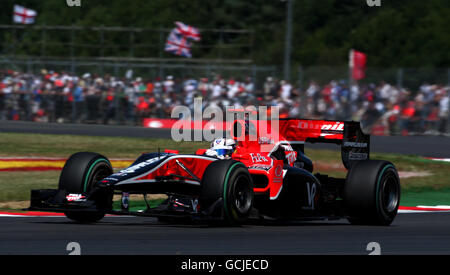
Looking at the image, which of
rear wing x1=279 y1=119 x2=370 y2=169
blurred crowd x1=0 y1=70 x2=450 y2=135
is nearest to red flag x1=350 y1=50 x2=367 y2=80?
blurred crowd x1=0 y1=70 x2=450 y2=135

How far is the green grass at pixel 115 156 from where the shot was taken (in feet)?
49.1

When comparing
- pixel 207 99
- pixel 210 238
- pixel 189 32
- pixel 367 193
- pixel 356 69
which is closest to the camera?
pixel 210 238

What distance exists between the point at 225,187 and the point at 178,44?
32687mm

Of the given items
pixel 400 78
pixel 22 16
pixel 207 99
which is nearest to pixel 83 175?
pixel 400 78

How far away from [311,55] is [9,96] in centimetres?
3622

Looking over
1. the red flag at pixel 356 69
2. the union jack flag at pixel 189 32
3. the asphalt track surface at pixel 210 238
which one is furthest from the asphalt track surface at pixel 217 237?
the union jack flag at pixel 189 32

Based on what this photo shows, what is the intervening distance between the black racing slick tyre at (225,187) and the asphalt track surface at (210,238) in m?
0.20

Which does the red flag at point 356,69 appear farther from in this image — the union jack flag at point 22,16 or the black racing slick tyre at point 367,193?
the union jack flag at point 22,16

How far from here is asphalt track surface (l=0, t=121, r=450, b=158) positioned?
78.5ft

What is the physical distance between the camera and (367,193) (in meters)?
10.5

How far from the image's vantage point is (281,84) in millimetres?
28781

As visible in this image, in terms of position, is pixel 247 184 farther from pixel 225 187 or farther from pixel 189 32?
pixel 189 32
